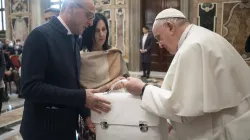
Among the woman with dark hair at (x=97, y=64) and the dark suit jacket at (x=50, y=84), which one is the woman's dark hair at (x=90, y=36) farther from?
the dark suit jacket at (x=50, y=84)

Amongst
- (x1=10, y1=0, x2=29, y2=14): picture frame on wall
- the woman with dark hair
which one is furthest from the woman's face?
(x1=10, y1=0, x2=29, y2=14): picture frame on wall

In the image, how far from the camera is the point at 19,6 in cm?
1306

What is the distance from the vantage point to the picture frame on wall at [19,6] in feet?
42.3

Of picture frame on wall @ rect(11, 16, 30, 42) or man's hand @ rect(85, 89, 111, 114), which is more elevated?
picture frame on wall @ rect(11, 16, 30, 42)

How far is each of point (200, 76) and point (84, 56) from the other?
3.05 ft

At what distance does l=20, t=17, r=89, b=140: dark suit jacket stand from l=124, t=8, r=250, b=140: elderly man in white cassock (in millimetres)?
458

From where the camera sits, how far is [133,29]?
1053 centimetres

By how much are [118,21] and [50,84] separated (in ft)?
31.3

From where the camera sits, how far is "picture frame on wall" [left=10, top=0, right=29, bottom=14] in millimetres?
12887

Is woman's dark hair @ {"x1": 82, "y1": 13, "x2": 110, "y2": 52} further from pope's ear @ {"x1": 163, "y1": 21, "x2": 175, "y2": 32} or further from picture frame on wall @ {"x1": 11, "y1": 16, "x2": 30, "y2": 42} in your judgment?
picture frame on wall @ {"x1": 11, "y1": 16, "x2": 30, "y2": 42}

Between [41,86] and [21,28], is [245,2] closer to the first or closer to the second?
[41,86]

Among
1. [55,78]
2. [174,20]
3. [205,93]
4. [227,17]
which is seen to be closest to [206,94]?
[205,93]

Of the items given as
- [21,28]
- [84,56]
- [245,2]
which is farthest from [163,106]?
[21,28]

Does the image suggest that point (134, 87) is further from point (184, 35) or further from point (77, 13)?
point (77, 13)
